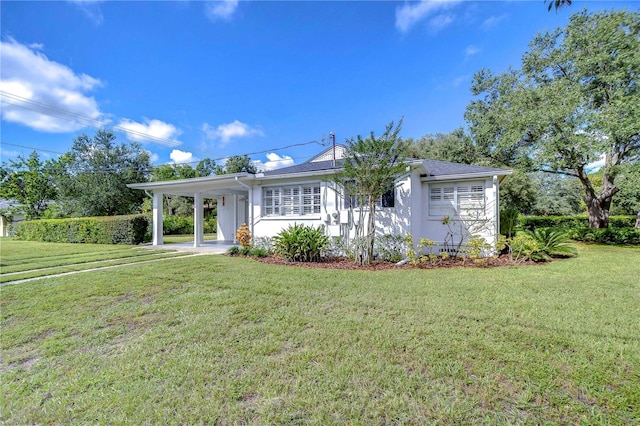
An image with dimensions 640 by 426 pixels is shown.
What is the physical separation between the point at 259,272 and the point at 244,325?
350 cm

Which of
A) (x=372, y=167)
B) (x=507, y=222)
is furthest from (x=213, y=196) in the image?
(x=507, y=222)

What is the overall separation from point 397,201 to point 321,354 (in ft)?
24.1

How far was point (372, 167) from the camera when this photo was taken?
27.5 feet

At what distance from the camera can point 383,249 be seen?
919cm

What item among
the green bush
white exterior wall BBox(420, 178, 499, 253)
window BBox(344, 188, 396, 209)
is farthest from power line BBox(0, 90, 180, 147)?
the green bush

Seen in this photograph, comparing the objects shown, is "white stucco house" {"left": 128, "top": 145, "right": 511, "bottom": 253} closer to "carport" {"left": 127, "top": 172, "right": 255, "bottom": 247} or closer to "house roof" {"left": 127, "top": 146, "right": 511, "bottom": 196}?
"house roof" {"left": 127, "top": 146, "right": 511, "bottom": 196}

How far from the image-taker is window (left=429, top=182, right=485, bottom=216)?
32.8 feet

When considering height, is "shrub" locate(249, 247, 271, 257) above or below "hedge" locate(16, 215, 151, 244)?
below

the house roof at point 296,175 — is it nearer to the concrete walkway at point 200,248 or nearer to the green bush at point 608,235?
the concrete walkway at point 200,248

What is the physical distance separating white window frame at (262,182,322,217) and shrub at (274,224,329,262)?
164cm

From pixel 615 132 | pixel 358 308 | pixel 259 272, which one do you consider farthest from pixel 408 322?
pixel 615 132

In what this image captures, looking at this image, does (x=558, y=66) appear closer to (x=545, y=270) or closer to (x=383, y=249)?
(x=545, y=270)

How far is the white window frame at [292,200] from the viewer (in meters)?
10.8

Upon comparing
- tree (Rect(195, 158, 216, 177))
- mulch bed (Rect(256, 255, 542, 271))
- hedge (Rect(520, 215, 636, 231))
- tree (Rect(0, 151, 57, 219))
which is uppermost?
tree (Rect(195, 158, 216, 177))
